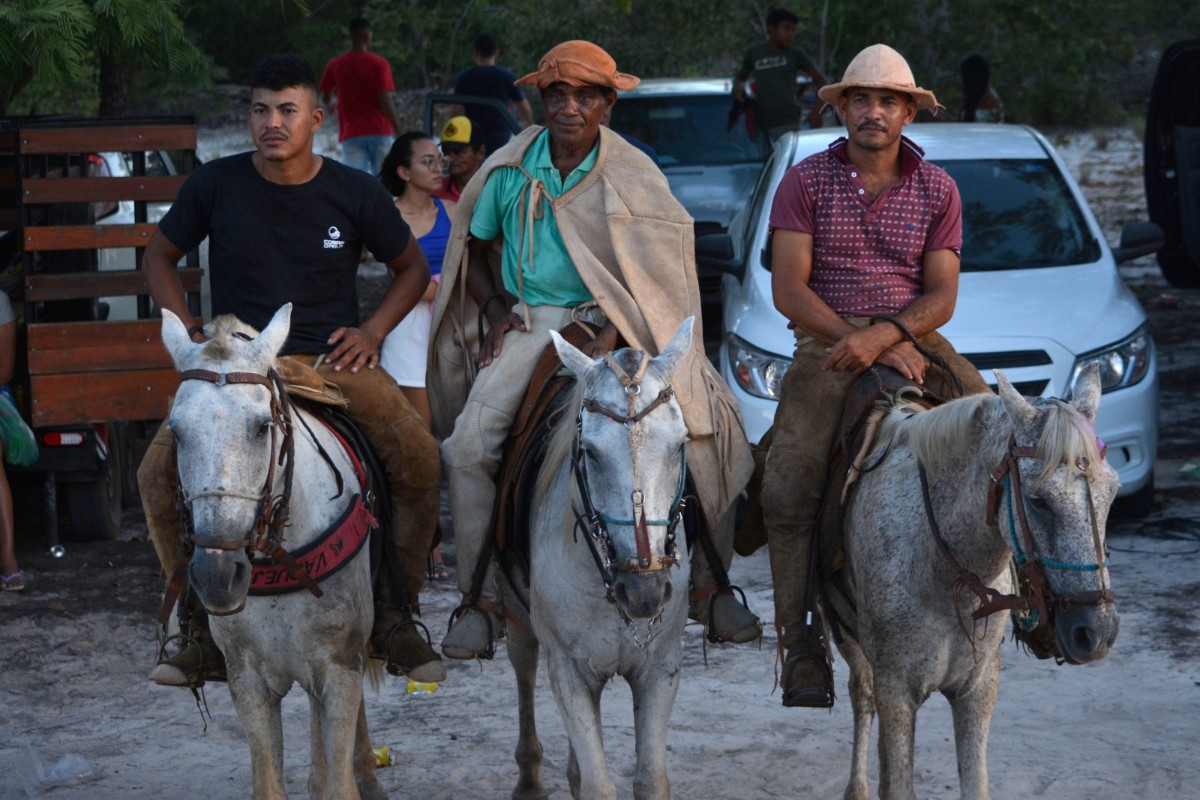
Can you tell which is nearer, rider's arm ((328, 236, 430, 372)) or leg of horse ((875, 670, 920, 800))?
leg of horse ((875, 670, 920, 800))

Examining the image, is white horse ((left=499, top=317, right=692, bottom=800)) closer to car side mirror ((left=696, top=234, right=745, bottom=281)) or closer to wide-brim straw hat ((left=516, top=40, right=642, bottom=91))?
wide-brim straw hat ((left=516, top=40, right=642, bottom=91))

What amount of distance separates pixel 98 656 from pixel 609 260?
3430 mm

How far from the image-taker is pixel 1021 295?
776 cm

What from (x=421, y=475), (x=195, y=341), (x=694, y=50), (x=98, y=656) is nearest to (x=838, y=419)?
(x=421, y=475)

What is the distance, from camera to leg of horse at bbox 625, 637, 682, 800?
4281 millimetres

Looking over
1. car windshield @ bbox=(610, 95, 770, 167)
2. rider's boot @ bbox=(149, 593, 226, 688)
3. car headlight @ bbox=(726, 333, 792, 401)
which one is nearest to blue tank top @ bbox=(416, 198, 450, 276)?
car headlight @ bbox=(726, 333, 792, 401)

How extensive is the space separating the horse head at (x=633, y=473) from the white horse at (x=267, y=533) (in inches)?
34.0

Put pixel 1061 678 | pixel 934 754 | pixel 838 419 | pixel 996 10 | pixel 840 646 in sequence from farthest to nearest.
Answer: pixel 996 10, pixel 1061 678, pixel 934 754, pixel 840 646, pixel 838 419

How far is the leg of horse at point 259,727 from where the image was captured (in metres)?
4.40

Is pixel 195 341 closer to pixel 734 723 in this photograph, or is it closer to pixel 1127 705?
pixel 734 723

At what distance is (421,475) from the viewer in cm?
495

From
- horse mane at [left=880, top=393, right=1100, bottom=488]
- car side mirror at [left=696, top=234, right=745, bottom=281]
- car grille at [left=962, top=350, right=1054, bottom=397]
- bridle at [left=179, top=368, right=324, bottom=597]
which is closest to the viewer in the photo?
horse mane at [left=880, top=393, right=1100, bottom=488]

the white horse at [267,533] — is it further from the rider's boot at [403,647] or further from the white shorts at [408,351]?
the white shorts at [408,351]

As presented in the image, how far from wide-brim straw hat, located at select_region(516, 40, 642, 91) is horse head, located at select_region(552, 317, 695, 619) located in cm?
128
